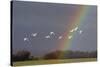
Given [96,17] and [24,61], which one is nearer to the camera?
[24,61]

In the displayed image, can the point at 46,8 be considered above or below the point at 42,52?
above

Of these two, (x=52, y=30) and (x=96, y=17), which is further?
(x=96, y=17)

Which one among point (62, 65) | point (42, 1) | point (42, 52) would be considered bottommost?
point (62, 65)

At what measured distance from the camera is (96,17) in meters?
2.71

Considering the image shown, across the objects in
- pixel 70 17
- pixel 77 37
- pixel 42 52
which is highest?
pixel 70 17

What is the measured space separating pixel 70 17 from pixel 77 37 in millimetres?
246

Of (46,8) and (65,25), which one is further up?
(46,8)

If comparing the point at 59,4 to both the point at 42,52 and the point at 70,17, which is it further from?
the point at 42,52

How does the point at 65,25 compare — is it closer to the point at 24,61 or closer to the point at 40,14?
the point at 40,14

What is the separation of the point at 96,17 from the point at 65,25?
0.43 m

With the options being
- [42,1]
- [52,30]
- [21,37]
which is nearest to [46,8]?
[42,1]

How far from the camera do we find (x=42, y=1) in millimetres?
2521

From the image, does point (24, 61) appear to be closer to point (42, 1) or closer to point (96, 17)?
point (42, 1)

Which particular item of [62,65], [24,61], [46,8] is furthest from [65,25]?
[24,61]
